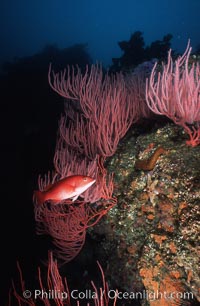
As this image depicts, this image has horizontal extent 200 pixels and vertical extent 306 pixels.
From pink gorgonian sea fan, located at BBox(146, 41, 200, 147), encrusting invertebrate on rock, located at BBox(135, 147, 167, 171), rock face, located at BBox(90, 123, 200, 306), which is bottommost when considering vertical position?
rock face, located at BBox(90, 123, 200, 306)

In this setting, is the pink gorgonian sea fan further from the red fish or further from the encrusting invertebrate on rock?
the red fish

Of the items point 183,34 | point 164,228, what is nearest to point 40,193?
point 164,228

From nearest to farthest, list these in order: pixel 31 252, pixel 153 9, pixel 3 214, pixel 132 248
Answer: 1. pixel 132 248
2. pixel 31 252
3. pixel 3 214
4. pixel 153 9

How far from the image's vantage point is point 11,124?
7691mm

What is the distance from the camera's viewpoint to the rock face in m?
2.23

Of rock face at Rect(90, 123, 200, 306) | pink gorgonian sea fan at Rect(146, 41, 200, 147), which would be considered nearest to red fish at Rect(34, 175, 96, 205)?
rock face at Rect(90, 123, 200, 306)

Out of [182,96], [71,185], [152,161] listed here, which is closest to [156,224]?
[152,161]

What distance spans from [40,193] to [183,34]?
4733 inches

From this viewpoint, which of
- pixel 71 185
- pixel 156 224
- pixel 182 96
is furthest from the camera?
pixel 182 96

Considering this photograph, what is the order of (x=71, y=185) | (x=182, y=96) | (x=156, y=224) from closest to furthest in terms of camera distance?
(x=71, y=185) → (x=156, y=224) → (x=182, y=96)

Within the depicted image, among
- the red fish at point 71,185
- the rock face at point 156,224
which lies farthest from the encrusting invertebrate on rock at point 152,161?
the red fish at point 71,185

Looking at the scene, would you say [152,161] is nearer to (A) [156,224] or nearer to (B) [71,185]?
(A) [156,224]

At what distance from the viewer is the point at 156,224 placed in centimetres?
262

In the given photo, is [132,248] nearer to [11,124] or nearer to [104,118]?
[104,118]
